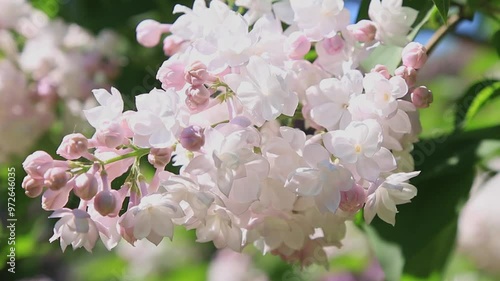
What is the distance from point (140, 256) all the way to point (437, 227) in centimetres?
164

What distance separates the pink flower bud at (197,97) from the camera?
732 mm

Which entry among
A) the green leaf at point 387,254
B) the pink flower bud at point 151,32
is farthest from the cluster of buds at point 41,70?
the green leaf at point 387,254

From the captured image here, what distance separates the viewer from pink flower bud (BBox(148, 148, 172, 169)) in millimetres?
730

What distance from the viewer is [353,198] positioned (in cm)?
72

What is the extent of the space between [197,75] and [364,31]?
0.18 m

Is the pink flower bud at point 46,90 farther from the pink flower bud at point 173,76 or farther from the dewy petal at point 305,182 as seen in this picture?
the dewy petal at point 305,182

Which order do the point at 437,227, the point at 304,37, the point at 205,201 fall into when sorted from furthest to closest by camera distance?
1. the point at 437,227
2. the point at 304,37
3. the point at 205,201

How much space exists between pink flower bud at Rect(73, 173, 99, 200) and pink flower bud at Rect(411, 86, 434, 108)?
297mm

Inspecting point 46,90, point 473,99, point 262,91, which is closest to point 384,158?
point 262,91

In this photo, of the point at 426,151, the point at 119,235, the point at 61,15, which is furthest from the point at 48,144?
the point at 119,235

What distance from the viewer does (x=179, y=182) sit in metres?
0.71

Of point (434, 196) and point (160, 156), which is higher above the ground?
point (160, 156)

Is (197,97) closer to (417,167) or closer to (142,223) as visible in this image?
(142,223)

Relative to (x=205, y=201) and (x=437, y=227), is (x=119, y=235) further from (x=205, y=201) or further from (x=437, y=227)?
(x=437, y=227)
